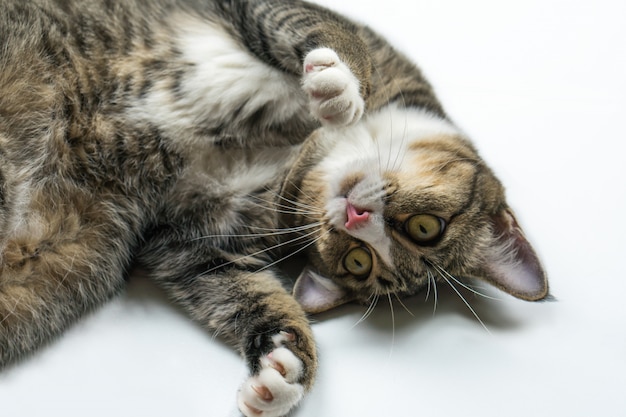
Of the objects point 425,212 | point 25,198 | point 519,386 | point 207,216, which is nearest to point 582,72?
point 425,212

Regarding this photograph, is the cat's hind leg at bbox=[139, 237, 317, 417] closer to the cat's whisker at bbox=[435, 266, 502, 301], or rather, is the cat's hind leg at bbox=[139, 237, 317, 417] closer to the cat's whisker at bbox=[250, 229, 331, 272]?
the cat's whisker at bbox=[250, 229, 331, 272]

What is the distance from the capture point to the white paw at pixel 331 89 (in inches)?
53.9

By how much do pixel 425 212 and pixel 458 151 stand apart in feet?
0.82

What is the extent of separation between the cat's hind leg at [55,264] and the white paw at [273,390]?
500 mm

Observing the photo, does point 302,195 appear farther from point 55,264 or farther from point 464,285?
point 55,264

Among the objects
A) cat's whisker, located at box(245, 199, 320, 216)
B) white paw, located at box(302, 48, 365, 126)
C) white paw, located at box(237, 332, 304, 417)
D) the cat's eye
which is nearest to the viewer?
white paw, located at box(237, 332, 304, 417)

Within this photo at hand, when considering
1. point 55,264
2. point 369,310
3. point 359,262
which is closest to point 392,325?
point 369,310

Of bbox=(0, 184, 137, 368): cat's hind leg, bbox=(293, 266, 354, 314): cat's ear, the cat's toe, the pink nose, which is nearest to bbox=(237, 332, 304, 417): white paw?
the cat's toe

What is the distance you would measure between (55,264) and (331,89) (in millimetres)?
817

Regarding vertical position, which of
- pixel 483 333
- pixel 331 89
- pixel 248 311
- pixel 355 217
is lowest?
pixel 248 311

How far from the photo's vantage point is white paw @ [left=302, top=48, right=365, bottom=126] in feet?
4.50

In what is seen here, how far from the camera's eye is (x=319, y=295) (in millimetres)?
1547

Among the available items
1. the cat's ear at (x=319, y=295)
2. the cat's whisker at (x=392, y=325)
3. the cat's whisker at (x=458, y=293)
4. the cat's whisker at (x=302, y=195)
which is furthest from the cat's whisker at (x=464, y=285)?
the cat's whisker at (x=302, y=195)

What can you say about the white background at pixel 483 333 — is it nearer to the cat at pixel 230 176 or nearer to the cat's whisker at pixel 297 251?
the cat at pixel 230 176
